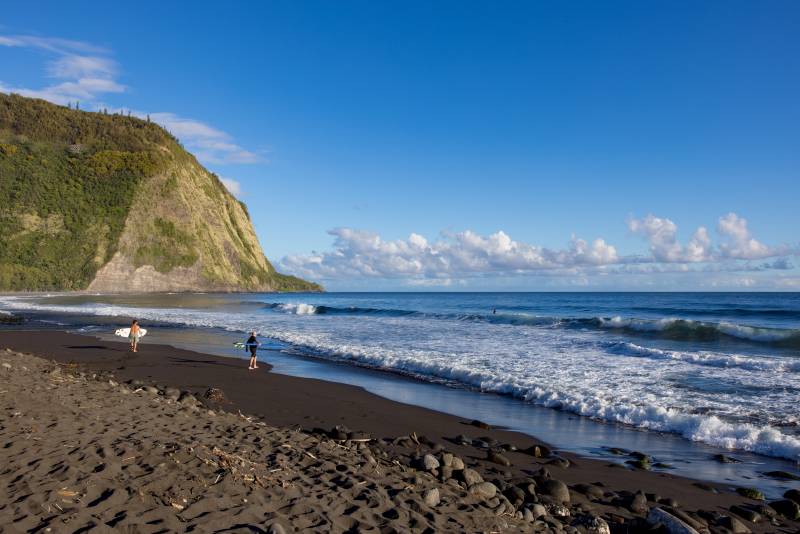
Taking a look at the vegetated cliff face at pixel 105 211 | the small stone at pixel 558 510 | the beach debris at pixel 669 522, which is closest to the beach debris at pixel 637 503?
the beach debris at pixel 669 522

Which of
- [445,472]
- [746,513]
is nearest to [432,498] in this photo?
[445,472]

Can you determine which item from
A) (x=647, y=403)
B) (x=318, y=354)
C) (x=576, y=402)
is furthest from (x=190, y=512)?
(x=318, y=354)

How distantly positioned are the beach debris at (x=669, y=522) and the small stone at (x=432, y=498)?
2.10 metres

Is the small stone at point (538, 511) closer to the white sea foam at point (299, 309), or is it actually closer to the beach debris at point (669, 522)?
the beach debris at point (669, 522)

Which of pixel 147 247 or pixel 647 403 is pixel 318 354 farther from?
pixel 147 247

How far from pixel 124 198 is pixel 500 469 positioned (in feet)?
305

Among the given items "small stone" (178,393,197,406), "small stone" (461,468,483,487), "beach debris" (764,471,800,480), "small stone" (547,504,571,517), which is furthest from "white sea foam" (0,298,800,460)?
"small stone" (178,393,197,406)

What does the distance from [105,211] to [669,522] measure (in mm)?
94168

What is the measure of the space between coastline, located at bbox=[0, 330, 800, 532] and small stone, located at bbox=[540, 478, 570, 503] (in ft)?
0.57

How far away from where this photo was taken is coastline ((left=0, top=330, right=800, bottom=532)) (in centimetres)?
650

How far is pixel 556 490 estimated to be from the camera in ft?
20.2

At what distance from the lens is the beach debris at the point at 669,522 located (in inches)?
201

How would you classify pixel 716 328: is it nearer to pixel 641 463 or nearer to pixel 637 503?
pixel 641 463

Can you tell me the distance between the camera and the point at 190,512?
181 inches
